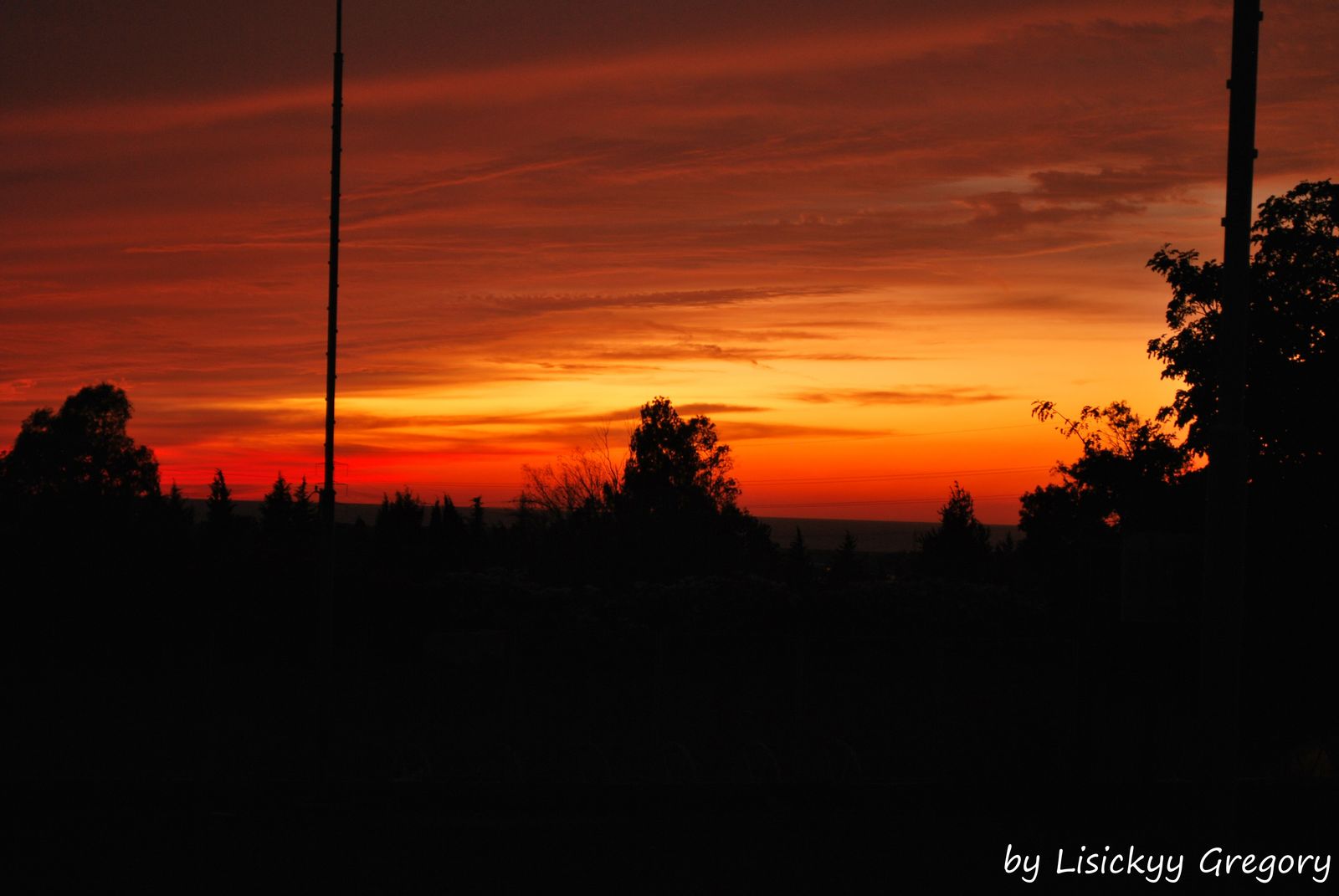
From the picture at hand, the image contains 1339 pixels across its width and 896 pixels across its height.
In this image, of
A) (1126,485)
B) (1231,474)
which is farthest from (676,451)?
(1231,474)

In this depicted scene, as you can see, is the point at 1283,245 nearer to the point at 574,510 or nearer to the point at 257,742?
the point at 257,742

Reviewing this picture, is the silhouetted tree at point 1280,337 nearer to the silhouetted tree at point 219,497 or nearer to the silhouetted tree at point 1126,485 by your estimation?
the silhouetted tree at point 1126,485

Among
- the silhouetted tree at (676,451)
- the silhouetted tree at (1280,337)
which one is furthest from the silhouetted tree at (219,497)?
the silhouetted tree at (1280,337)

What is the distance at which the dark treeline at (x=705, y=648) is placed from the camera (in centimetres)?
1861

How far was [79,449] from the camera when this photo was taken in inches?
2778

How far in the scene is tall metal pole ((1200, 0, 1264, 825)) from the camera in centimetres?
636

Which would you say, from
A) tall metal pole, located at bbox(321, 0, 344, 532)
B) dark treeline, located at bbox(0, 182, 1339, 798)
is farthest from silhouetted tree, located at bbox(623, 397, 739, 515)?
tall metal pole, located at bbox(321, 0, 344, 532)

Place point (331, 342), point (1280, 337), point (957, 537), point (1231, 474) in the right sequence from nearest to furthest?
point (1231, 474) < point (331, 342) < point (1280, 337) < point (957, 537)

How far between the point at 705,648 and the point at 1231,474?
2602 cm

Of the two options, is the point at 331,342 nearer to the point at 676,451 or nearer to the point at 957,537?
the point at 676,451

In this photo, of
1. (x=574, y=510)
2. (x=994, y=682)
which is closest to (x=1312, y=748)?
(x=994, y=682)

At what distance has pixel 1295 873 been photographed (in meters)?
8.72

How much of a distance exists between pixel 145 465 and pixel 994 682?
57.2 meters

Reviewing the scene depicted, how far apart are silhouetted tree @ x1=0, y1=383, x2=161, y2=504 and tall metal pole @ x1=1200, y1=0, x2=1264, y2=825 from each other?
228 ft
